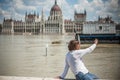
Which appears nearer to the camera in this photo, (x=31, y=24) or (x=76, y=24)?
(x=76, y=24)

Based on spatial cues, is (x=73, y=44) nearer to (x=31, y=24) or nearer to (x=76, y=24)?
(x=76, y=24)

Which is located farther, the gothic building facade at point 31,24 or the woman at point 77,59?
the gothic building facade at point 31,24

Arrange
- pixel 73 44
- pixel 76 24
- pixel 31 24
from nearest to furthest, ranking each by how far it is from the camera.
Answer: pixel 73 44 < pixel 76 24 < pixel 31 24

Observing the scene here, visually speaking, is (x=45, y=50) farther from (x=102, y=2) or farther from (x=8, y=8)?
(x=102, y=2)

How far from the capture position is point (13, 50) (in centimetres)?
413

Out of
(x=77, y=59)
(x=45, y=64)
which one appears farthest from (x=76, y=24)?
(x=77, y=59)

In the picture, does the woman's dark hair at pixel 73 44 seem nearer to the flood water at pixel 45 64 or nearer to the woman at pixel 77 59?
the woman at pixel 77 59

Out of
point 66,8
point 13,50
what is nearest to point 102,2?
point 66,8

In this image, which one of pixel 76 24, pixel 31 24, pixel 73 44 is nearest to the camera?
pixel 73 44

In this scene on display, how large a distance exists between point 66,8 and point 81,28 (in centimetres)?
47

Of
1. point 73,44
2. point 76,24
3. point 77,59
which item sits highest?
point 76,24

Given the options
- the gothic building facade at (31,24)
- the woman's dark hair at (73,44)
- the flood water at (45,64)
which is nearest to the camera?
the woman's dark hair at (73,44)

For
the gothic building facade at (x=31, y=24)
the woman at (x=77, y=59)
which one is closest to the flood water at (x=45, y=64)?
the gothic building facade at (x=31, y=24)

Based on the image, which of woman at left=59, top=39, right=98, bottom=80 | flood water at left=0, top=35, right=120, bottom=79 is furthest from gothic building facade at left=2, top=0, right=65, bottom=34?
woman at left=59, top=39, right=98, bottom=80
